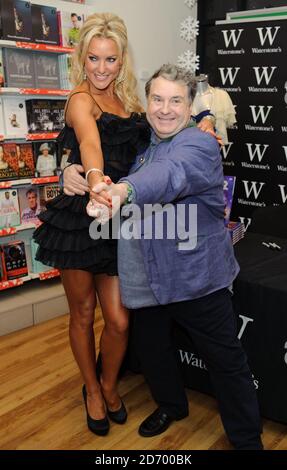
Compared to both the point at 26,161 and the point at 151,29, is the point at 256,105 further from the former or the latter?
the point at 26,161

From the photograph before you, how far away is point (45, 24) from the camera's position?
3186mm

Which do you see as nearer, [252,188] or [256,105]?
[256,105]

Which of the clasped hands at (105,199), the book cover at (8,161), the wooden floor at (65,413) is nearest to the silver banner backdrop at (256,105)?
the book cover at (8,161)

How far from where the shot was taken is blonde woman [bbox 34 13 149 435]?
1628 mm

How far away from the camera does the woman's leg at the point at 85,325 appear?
5.92 feet

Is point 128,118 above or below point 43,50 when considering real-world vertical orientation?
below

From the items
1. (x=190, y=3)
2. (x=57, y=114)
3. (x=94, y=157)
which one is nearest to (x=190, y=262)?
(x=94, y=157)

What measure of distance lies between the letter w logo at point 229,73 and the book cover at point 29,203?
228cm

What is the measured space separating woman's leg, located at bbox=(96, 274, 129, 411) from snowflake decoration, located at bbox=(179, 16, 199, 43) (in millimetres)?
3841

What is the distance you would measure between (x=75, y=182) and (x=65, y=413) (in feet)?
3.81

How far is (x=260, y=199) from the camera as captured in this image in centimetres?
448

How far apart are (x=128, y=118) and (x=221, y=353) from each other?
0.93 meters

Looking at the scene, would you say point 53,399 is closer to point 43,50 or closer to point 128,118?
point 128,118
